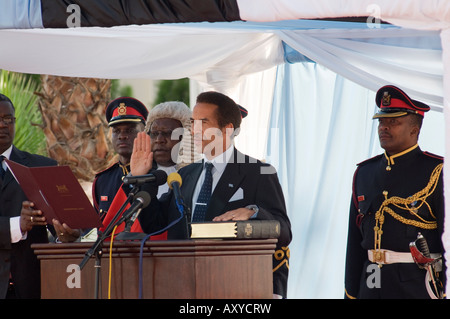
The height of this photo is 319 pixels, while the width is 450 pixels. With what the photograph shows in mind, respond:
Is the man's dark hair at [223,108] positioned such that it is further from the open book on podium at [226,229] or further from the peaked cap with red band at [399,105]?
the open book on podium at [226,229]

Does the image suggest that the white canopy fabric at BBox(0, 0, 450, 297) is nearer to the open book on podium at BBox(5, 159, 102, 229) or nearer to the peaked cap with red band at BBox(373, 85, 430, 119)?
the peaked cap with red band at BBox(373, 85, 430, 119)

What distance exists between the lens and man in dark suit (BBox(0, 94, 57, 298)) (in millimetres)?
4504

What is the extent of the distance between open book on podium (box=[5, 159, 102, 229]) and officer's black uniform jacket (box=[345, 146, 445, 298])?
194 cm

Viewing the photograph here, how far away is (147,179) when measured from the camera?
11.5ft

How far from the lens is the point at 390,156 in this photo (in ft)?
16.1

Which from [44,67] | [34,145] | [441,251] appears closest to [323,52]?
[441,251]

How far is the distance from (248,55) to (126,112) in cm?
115

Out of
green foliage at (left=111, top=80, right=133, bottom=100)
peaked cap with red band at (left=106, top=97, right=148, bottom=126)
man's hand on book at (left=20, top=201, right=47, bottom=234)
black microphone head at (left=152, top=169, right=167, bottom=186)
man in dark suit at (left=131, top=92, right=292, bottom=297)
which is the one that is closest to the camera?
black microphone head at (left=152, top=169, right=167, bottom=186)

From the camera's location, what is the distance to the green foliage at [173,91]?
15315 mm

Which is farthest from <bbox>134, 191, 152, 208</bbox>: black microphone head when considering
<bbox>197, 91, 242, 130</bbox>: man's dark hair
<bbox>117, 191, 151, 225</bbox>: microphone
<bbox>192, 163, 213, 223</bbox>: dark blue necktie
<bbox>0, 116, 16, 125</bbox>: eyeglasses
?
<bbox>0, 116, 16, 125</bbox>: eyeglasses

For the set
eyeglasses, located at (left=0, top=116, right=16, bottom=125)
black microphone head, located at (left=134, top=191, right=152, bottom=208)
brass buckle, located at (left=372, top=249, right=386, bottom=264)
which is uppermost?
eyeglasses, located at (left=0, top=116, right=16, bottom=125)

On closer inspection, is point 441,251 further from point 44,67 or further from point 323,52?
point 44,67

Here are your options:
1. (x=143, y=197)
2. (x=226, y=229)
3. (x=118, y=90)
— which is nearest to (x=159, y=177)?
→ (x=143, y=197)
